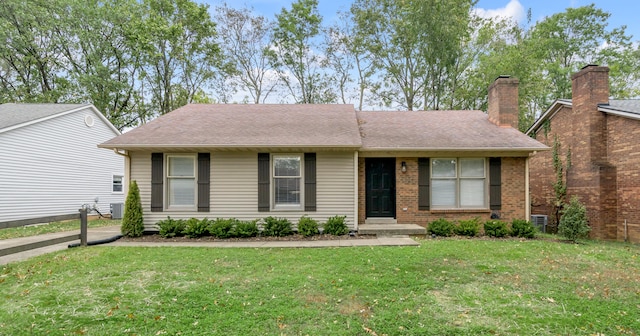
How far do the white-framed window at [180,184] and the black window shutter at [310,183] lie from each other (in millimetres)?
3270

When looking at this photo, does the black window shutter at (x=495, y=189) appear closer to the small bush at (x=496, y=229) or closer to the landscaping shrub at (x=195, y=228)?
the small bush at (x=496, y=229)

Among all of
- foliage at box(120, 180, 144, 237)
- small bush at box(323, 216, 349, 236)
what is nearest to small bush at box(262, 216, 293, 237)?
small bush at box(323, 216, 349, 236)

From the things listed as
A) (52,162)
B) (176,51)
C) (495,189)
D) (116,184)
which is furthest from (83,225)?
(176,51)

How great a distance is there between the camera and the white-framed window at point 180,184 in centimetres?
893

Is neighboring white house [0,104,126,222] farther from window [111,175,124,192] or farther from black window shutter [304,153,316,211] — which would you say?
black window shutter [304,153,316,211]

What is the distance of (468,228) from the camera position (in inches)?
338

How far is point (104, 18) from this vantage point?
1958 centimetres

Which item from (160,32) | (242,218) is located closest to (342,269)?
(242,218)

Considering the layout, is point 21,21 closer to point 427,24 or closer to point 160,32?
point 160,32

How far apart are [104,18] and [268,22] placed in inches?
415

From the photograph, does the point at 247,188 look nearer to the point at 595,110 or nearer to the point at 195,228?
the point at 195,228

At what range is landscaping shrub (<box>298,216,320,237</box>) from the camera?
8.40 meters

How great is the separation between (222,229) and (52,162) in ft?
32.7

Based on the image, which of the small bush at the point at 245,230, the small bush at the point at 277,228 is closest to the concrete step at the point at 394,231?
the small bush at the point at 277,228
